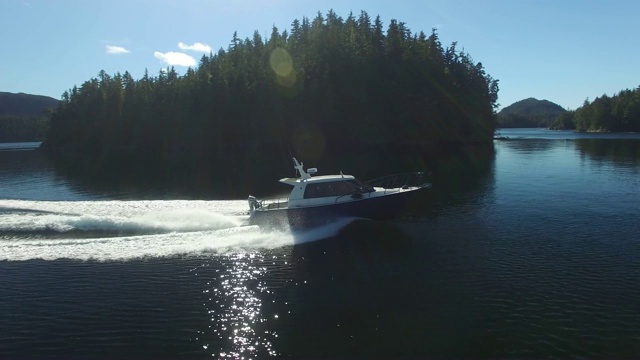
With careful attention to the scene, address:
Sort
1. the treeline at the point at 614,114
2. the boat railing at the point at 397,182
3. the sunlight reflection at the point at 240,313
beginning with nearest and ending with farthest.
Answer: the sunlight reflection at the point at 240,313, the boat railing at the point at 397,182, the treeline at the point at 614,114

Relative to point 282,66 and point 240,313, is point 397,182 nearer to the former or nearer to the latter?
point 240,313

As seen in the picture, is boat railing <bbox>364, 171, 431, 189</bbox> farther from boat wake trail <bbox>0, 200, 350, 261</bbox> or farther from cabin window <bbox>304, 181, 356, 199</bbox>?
boat wake trail <bbox>0, 200, 350, 261</bbox>

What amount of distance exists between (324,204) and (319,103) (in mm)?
66999

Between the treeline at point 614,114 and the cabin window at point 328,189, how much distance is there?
169 m

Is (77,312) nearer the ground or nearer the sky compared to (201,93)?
nearer the ground

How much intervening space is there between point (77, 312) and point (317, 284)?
759cm

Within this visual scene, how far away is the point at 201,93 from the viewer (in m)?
99.2

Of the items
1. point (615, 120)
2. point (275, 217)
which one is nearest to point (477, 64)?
point (615, 120)

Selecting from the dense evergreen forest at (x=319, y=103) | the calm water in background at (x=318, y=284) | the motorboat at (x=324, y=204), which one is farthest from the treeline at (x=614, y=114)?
the motorboat at (x=324, y=204)

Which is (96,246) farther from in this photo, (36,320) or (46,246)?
(36,320)

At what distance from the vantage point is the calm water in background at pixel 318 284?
12.0 metres

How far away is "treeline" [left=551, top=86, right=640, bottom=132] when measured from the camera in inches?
6127

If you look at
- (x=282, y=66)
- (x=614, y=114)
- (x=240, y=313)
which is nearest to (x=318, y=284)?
(x=240, y=313)

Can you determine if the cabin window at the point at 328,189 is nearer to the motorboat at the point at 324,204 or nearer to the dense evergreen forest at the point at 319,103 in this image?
the motorboat at the point at 324,204
